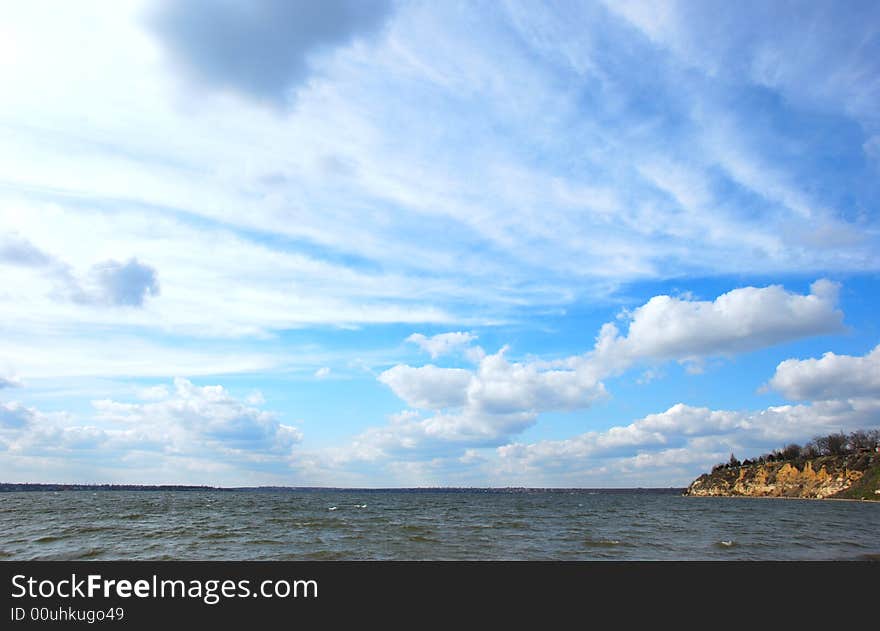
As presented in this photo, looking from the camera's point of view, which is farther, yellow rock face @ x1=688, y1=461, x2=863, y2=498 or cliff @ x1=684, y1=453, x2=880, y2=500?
yellow rock face @ x1=688, y1=461, x2=863, y2=498

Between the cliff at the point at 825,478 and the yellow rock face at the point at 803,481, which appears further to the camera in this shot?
the yellow rock face at the point at 803,481

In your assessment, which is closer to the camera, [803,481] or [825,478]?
[825,478]

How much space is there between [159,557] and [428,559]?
1569 centimetres

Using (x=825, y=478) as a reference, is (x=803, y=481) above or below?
below
